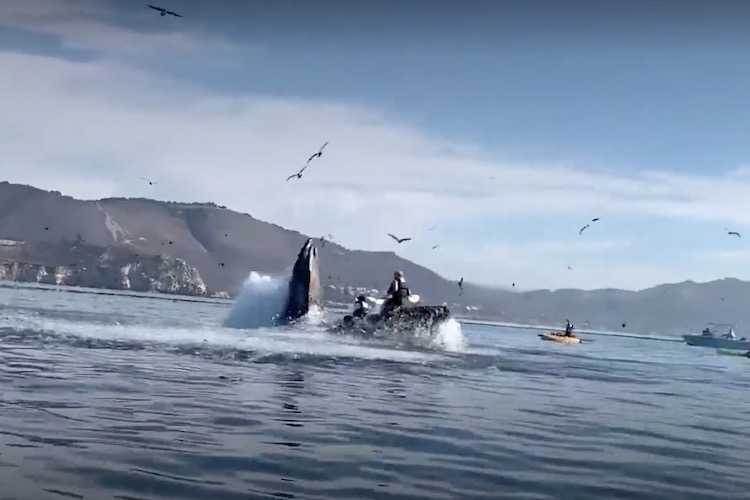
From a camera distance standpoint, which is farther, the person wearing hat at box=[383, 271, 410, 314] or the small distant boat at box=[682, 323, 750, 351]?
the small distant boat at box=[682, 323, 750, 351]

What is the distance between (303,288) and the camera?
61.0 m

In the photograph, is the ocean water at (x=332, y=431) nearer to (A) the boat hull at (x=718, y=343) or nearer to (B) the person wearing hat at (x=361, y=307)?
(B) the person wearing hat at (x=361, y=307)

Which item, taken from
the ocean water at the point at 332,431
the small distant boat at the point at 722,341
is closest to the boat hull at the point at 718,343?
the small distant boat at the point at 722,341

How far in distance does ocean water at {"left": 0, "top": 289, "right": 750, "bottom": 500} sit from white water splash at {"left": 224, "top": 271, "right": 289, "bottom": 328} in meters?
27.4

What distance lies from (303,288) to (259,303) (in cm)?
518

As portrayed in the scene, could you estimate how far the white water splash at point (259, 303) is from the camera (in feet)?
200

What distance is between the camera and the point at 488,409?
22.3m

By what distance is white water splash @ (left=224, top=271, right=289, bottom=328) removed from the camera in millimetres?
60891

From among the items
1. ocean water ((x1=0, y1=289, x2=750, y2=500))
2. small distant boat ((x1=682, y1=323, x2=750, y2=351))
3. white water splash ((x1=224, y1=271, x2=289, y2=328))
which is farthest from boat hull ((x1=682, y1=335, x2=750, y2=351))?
ocean water ((x1=0, y1=289, x2=750, y2=500))

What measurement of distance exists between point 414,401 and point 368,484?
10.1 m

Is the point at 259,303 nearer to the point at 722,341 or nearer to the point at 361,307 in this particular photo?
the point at 361,307

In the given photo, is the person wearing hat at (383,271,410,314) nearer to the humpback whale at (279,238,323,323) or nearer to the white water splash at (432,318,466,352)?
the white water splash at (432,318,466,352)

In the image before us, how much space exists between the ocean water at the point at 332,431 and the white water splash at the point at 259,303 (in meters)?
27.4

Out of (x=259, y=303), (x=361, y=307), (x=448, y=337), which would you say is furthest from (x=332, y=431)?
(x=259, y=303)
